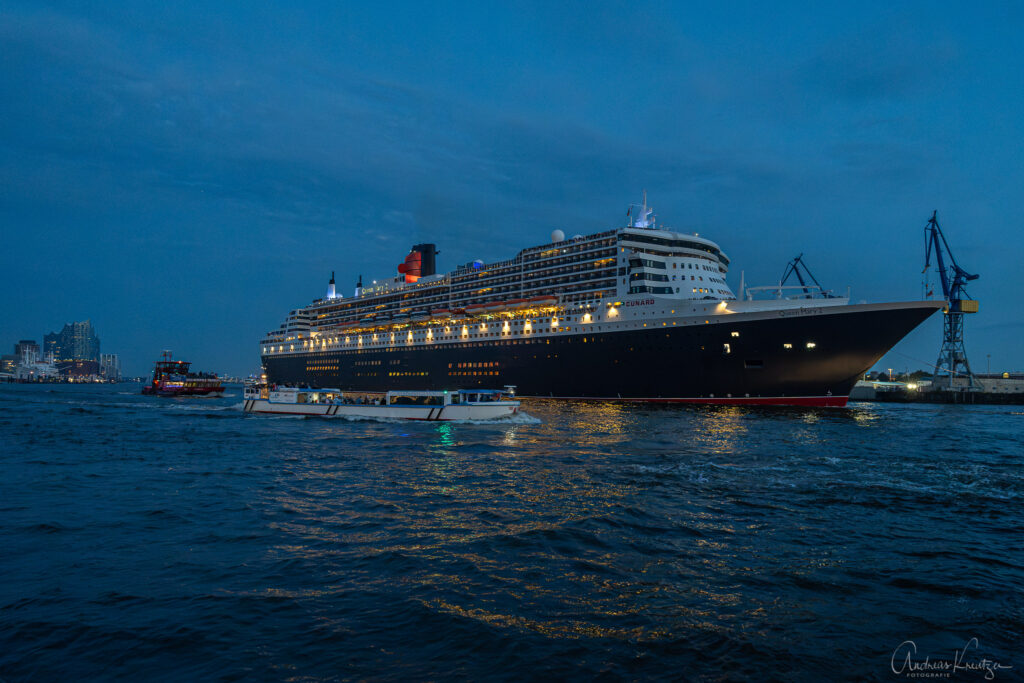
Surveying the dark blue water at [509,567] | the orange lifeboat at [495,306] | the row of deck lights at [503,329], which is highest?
the orange lifeboat at [495,306]

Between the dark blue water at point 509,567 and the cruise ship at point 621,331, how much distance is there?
22210mm

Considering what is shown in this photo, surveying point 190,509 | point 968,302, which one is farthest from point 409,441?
point 968,302

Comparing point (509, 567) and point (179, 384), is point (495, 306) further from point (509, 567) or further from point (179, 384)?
point (179, 384)

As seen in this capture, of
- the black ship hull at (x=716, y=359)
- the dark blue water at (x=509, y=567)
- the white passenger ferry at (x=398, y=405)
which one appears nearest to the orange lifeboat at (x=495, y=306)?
the black ship hull at (x=716, y=359)

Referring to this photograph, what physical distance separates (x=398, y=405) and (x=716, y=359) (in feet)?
86.0

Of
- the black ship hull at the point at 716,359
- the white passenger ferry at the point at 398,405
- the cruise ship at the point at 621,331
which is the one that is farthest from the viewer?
the cruise ship at the point at 621,331

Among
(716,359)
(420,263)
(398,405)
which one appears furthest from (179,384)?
(716,359)

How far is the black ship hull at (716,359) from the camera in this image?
1548 inches

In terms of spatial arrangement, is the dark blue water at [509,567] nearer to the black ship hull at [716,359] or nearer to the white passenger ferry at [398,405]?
the white passenger ferry at [398,405]

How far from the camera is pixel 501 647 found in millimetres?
6465

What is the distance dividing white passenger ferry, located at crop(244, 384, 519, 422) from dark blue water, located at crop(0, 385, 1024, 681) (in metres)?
16.5

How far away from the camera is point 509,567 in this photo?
30.5ft

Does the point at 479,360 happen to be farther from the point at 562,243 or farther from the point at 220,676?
the point at 220,676

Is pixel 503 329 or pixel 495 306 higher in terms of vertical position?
pixel 495 306
